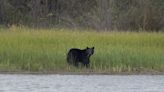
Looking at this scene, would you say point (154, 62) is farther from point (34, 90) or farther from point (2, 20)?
point (2, 20)

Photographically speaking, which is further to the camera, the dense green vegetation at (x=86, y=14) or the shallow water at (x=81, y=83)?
the dense green vegetation at (x=86, y=14)

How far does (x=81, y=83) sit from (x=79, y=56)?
99.6 inches

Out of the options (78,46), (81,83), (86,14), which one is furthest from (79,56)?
(86,14)

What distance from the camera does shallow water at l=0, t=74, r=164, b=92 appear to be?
11234 mm

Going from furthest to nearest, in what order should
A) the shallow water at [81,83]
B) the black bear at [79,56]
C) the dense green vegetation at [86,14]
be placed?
the dense green vegetation at [86,14]
the black bear at [79,56]
the shallow water at [81,83]

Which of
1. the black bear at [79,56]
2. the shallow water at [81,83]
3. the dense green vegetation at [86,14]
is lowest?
the shallow water at [81,83]

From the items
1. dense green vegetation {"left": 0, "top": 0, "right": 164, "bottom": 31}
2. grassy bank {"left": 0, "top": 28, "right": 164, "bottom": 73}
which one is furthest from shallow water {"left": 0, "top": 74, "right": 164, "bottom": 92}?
dense green vegetation {"left": 0, "top": 0, "right": 164, "bottom": 31}

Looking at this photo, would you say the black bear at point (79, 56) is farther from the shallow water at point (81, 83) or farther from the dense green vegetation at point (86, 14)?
the dense green vegetation at point (86, 14)

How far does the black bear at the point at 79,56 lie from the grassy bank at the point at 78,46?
0.58 ft

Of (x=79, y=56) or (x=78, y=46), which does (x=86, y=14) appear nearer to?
(x=78, y=46)

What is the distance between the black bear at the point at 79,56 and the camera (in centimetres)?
1463

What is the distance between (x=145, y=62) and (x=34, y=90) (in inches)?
202

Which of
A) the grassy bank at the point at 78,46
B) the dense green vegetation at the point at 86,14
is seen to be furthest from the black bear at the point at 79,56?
the dense green vegetation at the point at 86,14

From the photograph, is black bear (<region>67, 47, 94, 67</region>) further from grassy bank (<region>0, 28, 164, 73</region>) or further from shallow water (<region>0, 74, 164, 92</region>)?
shallow water (<region>0, 74, 164, 92</region>)
